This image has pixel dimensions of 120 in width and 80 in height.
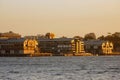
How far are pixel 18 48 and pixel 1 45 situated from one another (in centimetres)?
949

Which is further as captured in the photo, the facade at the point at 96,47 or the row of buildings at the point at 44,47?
the facade at the point at 96,47

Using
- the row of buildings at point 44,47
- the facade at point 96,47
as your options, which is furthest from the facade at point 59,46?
the facade at point 96,47

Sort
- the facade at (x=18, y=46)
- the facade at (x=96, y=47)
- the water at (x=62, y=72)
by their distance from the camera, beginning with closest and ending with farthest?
the water at (x=62, y=72) < the facade at (x=18, y=46) < the facade at (x=96, y=47)

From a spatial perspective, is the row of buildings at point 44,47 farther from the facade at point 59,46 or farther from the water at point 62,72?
the water at point 62,72

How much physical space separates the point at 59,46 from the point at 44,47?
16.8ft

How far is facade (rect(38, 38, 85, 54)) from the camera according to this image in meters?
184

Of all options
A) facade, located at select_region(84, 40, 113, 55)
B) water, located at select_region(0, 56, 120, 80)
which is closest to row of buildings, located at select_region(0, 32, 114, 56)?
facade, located at select_region(84, 40, 113, 55)

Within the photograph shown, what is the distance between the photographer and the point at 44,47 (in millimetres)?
186125

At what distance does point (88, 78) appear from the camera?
4875cm

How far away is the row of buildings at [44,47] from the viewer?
579 feet

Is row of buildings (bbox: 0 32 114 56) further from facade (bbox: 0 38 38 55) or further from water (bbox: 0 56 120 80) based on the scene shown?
water (bbox: 0 56 120 80)

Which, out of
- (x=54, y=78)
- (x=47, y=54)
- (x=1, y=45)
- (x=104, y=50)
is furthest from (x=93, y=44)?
(x=54, y=78)

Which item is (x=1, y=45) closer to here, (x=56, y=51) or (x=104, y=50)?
(x=56, y=51)

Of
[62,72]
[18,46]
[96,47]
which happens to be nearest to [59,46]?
[18,46]
